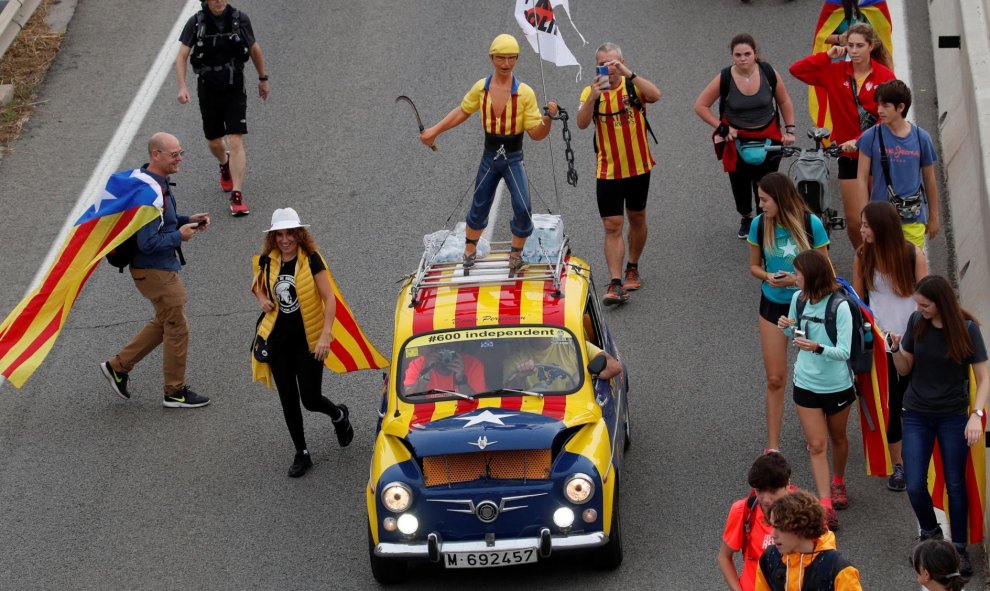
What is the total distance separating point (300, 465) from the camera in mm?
11172

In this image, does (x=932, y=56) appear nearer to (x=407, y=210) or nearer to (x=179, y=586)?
(x=407, y=210)

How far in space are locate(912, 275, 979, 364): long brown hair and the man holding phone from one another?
438cm

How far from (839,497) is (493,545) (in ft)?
8.68

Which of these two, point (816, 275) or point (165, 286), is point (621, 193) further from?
point (165, 286)

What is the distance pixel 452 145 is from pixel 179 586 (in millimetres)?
7398

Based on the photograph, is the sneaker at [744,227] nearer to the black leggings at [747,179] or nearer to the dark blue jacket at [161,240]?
the black leggings at [747,179]

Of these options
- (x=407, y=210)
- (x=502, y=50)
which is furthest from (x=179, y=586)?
(x=407, y=210)

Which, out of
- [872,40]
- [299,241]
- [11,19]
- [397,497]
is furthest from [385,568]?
[11,19]

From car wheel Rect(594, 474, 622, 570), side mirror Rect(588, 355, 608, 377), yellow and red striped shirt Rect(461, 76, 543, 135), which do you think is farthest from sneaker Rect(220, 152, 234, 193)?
car wheel Rect(594, 474, 622, 570)

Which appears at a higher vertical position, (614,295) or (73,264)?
(73,264)

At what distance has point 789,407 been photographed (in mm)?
11664

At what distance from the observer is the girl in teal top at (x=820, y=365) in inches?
371

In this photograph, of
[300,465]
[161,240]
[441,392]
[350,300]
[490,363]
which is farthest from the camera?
[350,300]

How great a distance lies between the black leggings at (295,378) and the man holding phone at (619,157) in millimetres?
3260
